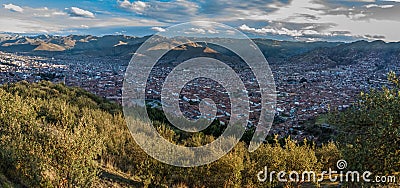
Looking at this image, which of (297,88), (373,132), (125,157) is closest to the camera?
(373,132)

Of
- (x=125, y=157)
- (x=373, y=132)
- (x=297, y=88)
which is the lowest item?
(x=297, y=88)

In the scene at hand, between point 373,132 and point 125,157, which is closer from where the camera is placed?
point 373,132

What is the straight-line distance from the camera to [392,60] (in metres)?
122

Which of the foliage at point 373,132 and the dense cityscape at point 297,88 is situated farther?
the dense cityscape at point 297,88

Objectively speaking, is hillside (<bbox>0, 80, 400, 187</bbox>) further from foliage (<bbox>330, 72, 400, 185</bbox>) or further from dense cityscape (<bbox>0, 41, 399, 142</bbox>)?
dense cityscape (<bbox>0, 41, 399, 142</bbox>)

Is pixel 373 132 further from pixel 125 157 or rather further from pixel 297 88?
pixel 297 88

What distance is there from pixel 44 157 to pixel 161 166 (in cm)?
646

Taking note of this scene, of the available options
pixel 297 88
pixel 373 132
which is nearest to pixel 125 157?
pixel 373 132

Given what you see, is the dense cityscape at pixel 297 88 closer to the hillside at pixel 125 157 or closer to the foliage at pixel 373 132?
the hillside at pixel 125 157

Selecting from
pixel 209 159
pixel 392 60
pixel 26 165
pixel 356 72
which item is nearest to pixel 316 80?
pixel 356 72

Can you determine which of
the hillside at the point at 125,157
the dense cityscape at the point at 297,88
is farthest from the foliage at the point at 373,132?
the dense cityscape at the point at 297,88

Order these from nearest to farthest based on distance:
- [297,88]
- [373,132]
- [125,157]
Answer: [373,132] < [125,157] < [297,88]

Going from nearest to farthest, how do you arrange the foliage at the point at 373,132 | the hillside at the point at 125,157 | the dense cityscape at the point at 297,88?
the foliage at the point at 373,132 < the hillside at the point at 125,157 < the dense cityscape at the point at 297,88

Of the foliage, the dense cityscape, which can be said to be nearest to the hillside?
the foliage
